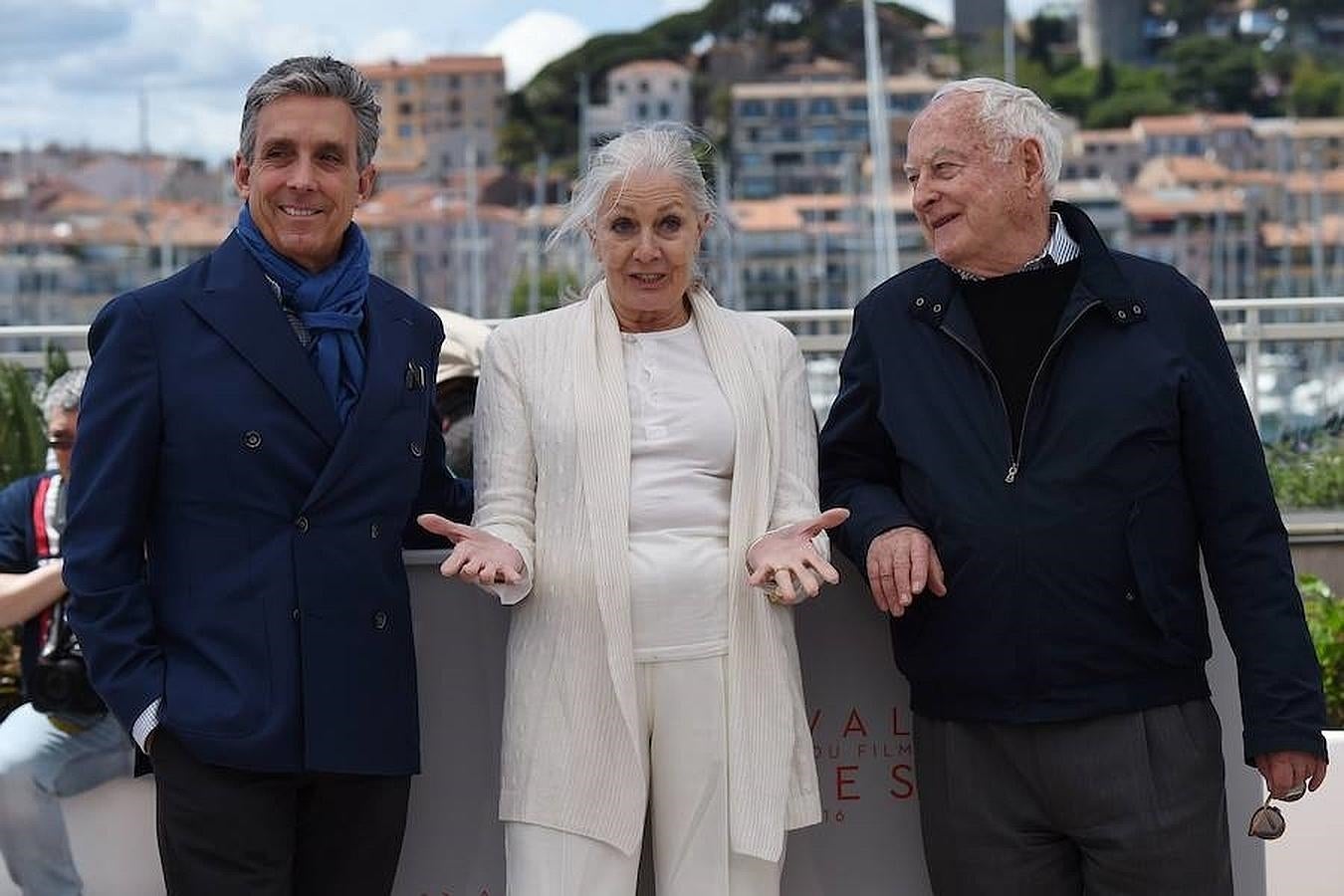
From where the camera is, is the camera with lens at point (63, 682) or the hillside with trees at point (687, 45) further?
the hillside with trees at point (687, 45)

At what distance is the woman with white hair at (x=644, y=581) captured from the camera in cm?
295

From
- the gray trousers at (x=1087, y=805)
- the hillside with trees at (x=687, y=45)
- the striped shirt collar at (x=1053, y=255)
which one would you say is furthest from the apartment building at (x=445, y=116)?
the gray trousers at (x=1087, y=805)

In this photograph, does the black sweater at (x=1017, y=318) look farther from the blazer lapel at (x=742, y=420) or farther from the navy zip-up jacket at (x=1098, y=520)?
the blazer lapel at (x=742, y=420)

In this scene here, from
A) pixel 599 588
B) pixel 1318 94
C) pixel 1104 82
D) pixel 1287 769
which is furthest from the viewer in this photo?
pixel 1104 82

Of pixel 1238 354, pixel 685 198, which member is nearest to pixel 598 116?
pixel 1238 354

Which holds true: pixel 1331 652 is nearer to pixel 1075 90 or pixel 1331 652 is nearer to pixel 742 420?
pixel 742 420

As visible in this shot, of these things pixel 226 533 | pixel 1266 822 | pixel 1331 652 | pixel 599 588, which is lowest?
pixel 1331 652

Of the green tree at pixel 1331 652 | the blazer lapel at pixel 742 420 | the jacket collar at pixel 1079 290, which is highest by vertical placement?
the jacket collar at pixel 1079 290

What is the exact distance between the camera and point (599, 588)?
9.62ft

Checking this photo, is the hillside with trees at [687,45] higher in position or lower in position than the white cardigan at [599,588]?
higher

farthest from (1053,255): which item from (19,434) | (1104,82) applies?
(1104,82)

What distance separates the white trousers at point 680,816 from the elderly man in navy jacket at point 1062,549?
314mm

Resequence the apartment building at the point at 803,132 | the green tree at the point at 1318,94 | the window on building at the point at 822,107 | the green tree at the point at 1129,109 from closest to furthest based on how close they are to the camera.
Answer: the apartment building at the point at 803,132
the window on building at the point at 822,107
the green tree at the point at 1318,94
the green tree at the point at 1129,109

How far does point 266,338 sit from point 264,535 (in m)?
0.27
